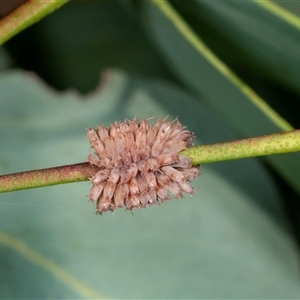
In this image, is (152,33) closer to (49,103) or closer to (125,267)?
(49,103)

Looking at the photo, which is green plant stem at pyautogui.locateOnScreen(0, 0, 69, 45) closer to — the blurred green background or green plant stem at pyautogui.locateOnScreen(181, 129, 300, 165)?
the blurred green background

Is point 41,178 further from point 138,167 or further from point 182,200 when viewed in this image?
point 182,200

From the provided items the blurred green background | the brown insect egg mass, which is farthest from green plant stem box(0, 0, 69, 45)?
the brown insect egg mass

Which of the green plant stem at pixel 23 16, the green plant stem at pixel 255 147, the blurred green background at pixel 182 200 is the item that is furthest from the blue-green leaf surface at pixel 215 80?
the green plant stem at pixel 255 147

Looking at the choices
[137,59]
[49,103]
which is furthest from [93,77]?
[49,103]

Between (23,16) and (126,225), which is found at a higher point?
(23,16)

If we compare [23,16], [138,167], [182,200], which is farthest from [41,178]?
[182,200]
